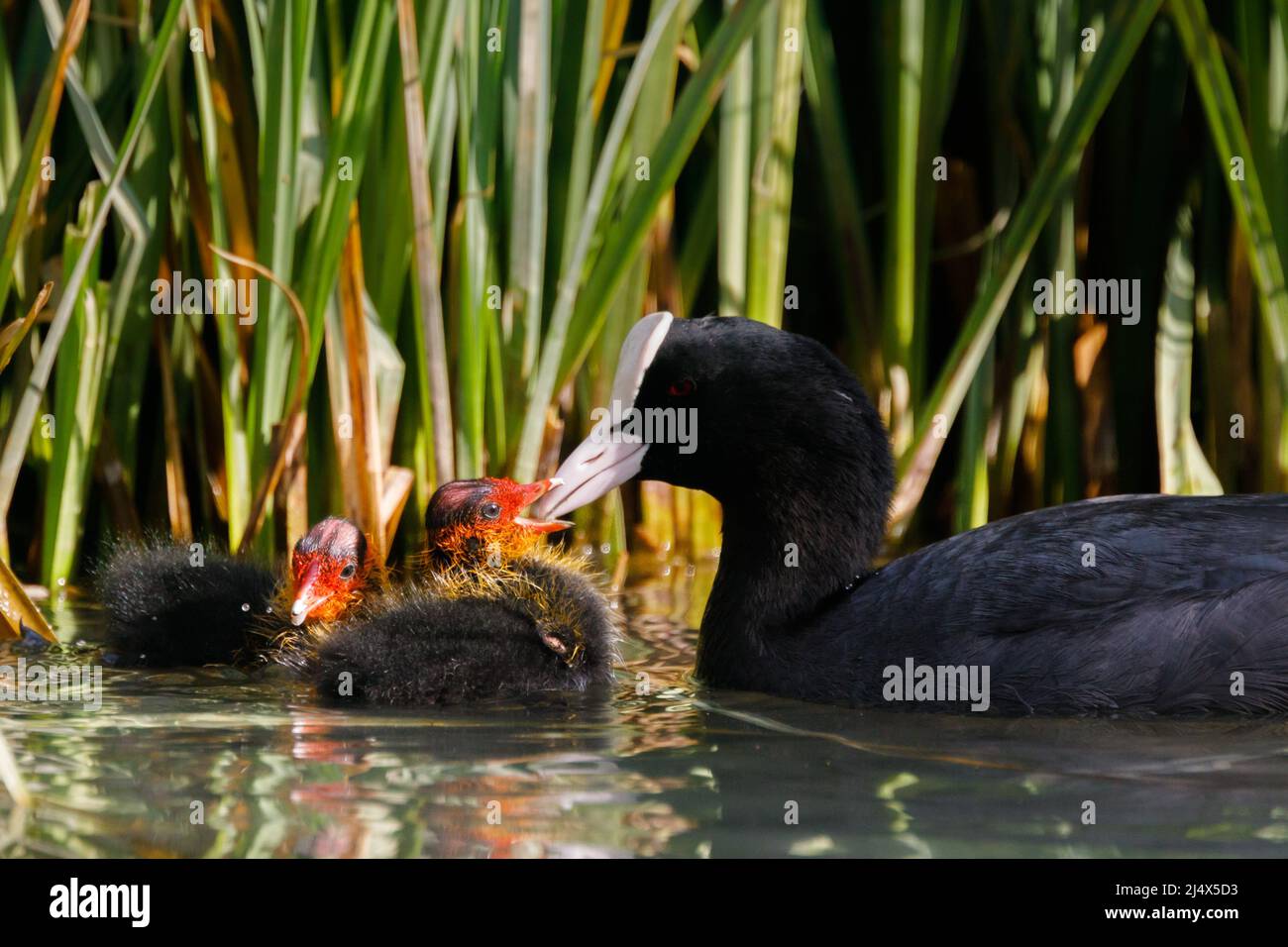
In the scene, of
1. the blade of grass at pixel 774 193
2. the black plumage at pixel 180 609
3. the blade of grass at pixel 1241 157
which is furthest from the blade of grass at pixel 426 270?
the blade of grass at pixel 1241 157

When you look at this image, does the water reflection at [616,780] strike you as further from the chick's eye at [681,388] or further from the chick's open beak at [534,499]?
the chick's eye at [681,388]

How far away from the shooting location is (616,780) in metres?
2.92

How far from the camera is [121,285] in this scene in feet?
15.1

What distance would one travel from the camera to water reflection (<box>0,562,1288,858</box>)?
2561 mm

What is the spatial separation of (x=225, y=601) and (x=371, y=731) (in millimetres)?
807

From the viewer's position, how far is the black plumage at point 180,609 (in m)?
3.90

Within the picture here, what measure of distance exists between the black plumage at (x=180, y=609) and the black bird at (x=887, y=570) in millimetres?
709

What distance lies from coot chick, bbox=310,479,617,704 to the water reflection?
74mm

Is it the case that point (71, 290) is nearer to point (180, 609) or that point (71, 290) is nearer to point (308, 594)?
point (180, 609)

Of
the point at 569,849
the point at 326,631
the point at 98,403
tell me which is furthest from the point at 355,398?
the point at 569,849

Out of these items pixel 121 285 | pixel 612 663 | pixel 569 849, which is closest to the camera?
pixel 569 849

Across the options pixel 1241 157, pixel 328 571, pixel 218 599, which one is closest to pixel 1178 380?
pixel 1241 157

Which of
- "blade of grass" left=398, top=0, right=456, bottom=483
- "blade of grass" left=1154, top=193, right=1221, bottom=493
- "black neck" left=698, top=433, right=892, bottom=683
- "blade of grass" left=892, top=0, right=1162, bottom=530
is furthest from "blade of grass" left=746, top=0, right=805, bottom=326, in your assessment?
"black neck" left=698, top=433, right=892, bottom=683

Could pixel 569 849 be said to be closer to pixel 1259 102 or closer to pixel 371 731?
pixel 371 731
